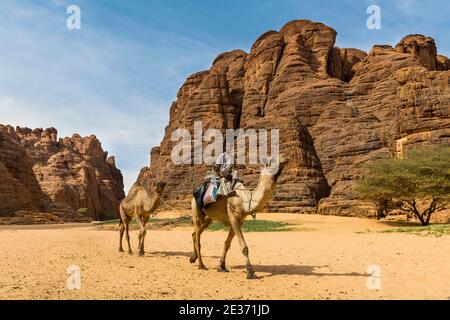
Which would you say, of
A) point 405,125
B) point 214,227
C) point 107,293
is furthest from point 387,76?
point 107,293

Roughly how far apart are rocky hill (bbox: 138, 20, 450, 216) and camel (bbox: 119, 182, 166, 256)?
118 feet

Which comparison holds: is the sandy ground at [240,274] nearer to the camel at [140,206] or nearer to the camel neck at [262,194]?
the camel at [140,206]

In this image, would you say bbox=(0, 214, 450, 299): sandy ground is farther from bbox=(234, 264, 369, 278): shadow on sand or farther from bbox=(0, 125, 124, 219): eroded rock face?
bbox=(0, 125, 124, 219): eroded rock face

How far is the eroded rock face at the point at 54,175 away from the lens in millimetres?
73938

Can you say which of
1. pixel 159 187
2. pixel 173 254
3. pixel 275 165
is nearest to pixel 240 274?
pixel 275 165

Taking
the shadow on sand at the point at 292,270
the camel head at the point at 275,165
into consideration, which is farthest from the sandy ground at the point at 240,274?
the camel head at the point at 275,165

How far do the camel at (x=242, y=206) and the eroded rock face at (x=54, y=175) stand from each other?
225 feet

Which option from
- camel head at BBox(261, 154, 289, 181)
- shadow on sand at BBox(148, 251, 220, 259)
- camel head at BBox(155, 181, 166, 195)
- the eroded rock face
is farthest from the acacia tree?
the eroded rock face

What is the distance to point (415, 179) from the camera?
3222 cm

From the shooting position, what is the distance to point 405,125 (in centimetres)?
5316

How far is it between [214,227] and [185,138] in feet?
222

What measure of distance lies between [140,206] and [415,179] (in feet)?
84.7

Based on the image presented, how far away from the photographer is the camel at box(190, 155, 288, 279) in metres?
10.5
